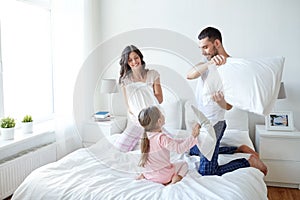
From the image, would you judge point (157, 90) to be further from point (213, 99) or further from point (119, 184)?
point (119, 184)

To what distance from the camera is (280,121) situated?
306 centimetres

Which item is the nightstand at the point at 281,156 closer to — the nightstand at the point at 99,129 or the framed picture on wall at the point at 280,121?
the framed picture on wall at the point at 280,121

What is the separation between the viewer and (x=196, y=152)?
239cm

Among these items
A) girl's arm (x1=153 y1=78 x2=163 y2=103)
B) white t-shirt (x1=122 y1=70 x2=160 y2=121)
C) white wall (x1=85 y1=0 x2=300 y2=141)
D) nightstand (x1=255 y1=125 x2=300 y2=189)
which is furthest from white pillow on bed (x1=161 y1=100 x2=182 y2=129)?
white wall (x1=85 y1=0 x2=300 y2=141)

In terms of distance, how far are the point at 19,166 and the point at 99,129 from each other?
926 millimetres

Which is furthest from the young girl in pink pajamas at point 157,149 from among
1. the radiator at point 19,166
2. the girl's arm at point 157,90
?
the radiator at point 19,166

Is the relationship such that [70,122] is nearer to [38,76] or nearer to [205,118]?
[38,76]

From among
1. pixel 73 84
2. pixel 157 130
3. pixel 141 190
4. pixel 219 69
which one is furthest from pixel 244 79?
pixel 73 84

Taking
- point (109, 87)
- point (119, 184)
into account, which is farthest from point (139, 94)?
point (109, 87)

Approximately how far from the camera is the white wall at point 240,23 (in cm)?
320

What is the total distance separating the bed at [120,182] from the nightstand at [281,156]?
27.0 inches

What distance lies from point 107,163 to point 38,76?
1555 millimetres

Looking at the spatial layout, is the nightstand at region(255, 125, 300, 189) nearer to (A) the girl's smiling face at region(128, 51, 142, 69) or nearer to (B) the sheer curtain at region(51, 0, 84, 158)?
(A) the girl's smiling face at region(128, 51, 142, 69)

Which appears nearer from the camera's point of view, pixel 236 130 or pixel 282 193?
pixel 282 193
